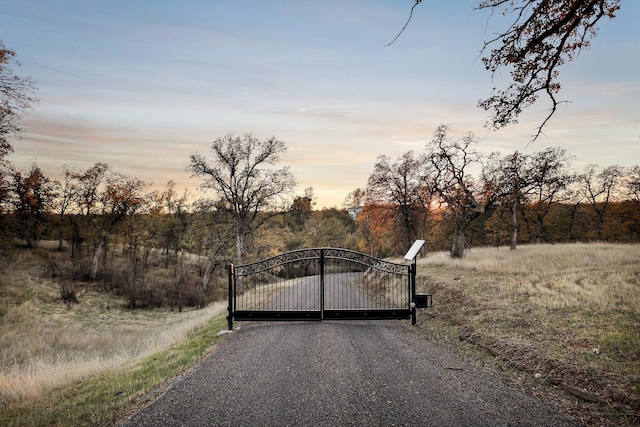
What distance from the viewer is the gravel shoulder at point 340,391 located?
199 inches

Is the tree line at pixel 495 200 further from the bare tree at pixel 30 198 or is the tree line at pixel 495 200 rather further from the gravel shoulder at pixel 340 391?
the bare tree at pixel 30 198

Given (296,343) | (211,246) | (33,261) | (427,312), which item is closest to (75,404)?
(296,343)

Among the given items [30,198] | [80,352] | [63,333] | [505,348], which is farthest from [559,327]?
[30,198]

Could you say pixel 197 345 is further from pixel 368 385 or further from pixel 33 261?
pixel 33 261

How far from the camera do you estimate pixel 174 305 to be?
31250 mm

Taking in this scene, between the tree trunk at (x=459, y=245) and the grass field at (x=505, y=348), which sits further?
the tree trunk at (x=459, y=245)

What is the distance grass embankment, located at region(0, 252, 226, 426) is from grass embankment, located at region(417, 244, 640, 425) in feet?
22.3

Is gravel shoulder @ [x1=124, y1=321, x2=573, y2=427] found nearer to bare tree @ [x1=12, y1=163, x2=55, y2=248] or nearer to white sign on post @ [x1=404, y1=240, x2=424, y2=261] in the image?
white sign on post @ [x1=404, y1=240, x2=424, y2=261]

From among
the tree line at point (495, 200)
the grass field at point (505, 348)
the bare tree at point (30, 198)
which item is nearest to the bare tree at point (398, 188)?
the tree line at point (495, 200)

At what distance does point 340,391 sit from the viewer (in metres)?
5.94

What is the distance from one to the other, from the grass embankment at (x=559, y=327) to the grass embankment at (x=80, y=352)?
22.3ft

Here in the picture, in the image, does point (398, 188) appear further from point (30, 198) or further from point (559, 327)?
point (30, 198)

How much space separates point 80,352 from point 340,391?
1254 centimetres

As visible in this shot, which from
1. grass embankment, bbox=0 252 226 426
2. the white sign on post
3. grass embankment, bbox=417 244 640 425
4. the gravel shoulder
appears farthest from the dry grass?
grass embankment, bbox=417 244 640 425
